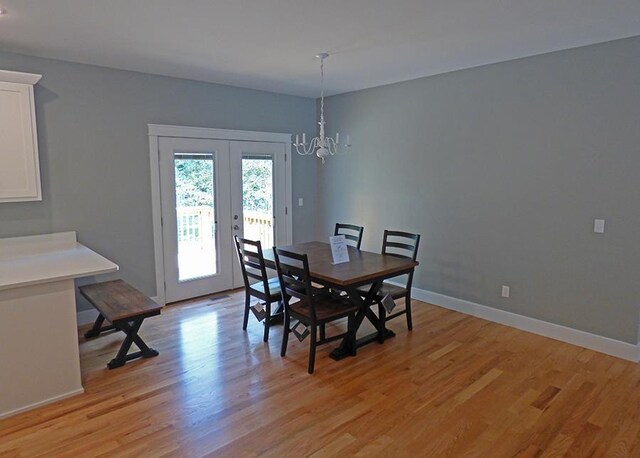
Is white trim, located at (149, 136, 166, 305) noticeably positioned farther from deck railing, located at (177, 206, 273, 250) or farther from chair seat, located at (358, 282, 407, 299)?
chair seat, located at (358, 282, 407, 299)

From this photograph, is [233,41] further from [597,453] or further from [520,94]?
[597,453]

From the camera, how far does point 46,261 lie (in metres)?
3.32

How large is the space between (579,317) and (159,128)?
4.58m

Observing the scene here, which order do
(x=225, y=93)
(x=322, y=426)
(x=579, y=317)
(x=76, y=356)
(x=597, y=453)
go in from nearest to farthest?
1. (x=597, y=453)
2. (x=322, y=426)
3. (x=76, y=356)
4. (x=579, y=317)
5. (x=225, y=93)

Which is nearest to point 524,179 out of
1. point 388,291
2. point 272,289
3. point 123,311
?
point 388,291

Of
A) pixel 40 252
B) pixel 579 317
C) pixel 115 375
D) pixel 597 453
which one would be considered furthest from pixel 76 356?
pixel 579 317

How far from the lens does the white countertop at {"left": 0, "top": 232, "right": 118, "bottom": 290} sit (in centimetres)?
277

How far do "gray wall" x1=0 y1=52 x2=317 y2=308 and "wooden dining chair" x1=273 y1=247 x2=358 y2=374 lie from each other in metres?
1.91

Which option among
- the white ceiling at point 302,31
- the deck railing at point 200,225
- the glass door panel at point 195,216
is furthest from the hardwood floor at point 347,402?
the white ceiling at point 302,31

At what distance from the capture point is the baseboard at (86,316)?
4.18 m

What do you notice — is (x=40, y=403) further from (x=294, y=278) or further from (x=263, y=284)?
(x=294, y=278)

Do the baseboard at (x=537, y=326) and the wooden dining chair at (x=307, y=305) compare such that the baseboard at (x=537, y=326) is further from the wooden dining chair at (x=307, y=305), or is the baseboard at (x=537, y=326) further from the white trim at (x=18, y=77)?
the white trim at (x=18, y=77)

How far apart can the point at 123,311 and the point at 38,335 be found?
2.00 feet

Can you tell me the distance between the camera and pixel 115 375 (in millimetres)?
3219
